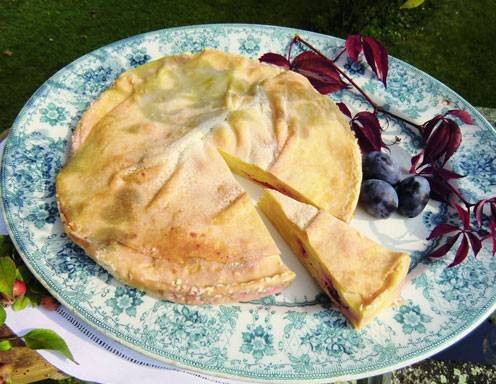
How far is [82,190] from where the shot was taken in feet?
6.90

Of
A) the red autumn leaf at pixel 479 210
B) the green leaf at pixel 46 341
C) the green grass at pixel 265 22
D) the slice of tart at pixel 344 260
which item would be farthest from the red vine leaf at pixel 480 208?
the green grass at pixel 265 22

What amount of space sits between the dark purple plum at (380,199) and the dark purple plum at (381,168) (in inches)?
2.9

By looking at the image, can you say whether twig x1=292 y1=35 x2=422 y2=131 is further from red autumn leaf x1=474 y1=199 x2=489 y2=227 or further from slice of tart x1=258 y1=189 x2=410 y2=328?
slice of tart x1=258 y1=189 x2=410 y2=328

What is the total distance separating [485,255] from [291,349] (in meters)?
0.88

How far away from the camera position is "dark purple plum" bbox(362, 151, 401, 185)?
2.35m

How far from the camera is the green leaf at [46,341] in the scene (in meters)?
1.72

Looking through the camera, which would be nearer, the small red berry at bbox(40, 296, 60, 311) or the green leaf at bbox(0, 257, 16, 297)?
the green leaf at bbox(0, 257, 16, 297)

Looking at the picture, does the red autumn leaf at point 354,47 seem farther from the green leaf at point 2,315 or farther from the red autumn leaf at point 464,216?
the green leaf at point 2,315

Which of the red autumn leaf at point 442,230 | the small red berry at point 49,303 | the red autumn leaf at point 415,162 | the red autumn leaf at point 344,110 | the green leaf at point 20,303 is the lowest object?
the red autumn leaf at point 442,230

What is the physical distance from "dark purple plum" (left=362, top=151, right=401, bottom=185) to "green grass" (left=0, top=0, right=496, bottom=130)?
7.40 ft

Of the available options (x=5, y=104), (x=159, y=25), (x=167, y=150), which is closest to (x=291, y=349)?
(x=167, y=150)

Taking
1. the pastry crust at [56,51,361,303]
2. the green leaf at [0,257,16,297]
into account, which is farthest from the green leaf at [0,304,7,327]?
the pastry crust at [56,51,361,303]

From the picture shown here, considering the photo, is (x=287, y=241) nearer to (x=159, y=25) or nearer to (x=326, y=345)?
(x=326, y=345)

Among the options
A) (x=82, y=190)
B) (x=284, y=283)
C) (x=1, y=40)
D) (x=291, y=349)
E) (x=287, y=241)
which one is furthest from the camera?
(x=1, y=40)
